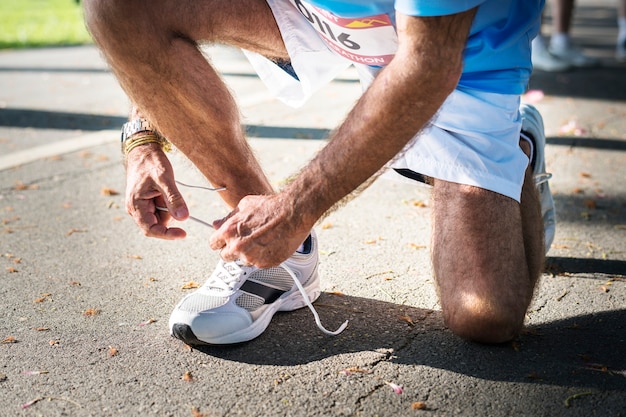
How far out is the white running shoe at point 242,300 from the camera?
194cm

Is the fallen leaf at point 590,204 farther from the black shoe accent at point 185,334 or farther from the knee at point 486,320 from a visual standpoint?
the black shoe accent at point 185,334

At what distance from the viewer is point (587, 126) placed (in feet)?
15.2

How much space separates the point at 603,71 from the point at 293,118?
335 cm

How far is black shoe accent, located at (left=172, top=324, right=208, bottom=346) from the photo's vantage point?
193cm

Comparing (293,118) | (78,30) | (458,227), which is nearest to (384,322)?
(458,227)

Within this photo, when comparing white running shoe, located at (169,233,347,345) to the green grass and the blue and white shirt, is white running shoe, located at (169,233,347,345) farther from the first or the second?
the green grass

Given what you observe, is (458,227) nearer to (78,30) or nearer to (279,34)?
(279,34)

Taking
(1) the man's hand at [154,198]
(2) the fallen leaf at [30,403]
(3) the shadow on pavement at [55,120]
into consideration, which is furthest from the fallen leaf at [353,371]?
(3) the shadow on pavement at [55,120]

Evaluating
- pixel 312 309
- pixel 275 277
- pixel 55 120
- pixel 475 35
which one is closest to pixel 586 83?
pixel 55 120

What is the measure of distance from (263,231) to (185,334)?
16.2 inches

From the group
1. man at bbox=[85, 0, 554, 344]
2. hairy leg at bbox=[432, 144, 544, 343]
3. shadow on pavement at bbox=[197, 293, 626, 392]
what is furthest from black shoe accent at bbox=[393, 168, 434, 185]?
shadow on pavement at bbox=[197, 293, 626, 392]

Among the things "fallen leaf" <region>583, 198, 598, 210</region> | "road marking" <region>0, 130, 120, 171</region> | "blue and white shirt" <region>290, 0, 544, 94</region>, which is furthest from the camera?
"road marking" <region>0, 130, 120, 171</region>

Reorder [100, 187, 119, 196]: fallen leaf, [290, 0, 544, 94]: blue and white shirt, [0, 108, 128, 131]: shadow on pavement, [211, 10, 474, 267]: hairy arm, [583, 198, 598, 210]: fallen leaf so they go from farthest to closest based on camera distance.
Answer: [0, 108, 128, 131]: shadow on pavement → [100, 187, 119, 196]: fallen leaf → [583, 198, 598, 210]: fallen leaf → [290, 0, 544, 94]: blue and white shirt → [211, 10, 474, 267]: hairy arm

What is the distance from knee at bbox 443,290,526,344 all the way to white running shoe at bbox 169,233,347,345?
321mm
